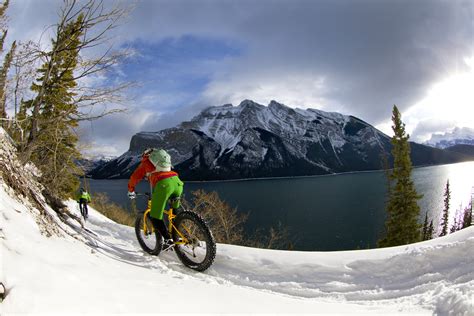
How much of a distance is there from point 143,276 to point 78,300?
177cm

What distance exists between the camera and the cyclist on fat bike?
19.4 feet

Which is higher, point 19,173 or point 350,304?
point 19,173

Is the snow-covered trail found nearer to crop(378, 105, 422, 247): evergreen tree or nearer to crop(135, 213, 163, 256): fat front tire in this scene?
crop(135, 213, 163, 256): fat front tire

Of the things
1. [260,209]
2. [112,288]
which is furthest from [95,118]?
[260,209]

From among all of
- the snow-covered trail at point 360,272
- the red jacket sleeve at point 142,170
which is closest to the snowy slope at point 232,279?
the snow-covered trail at point 360,272

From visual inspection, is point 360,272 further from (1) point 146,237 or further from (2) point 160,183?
(1) point 146,237

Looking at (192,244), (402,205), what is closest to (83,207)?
(192,244)

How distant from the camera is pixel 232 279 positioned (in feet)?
18.7

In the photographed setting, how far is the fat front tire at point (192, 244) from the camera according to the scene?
18.6 ft

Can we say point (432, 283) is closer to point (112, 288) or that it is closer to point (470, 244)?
point (470, 244)

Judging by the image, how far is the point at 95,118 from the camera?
29.1 feet

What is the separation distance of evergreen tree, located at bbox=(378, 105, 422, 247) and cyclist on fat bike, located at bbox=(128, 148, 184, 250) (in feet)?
101

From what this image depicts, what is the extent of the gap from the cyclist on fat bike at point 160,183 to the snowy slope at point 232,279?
77cm

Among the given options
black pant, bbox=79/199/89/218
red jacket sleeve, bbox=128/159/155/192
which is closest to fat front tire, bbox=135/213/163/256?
red jacket sleeve, bbox=128/159/155/192
